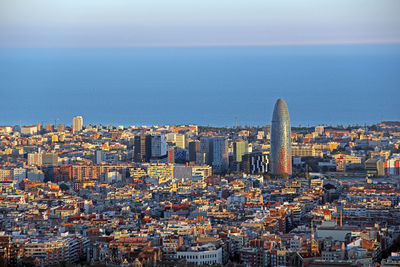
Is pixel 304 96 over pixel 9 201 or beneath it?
over

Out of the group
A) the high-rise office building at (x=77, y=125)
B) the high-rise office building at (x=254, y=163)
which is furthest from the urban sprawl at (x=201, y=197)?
the high-rise office building at (x=77, y=125)

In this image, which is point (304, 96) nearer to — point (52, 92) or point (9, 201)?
point (52, 92)

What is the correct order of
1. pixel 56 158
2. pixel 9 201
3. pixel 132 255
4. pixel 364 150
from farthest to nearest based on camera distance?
pixel 364 150, pixel 56 158, pixel 9 201, pixel 132 255

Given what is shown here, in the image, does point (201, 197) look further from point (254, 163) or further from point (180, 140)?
point (180, 140)

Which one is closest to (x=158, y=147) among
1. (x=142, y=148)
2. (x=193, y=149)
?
(x=142, y=148)

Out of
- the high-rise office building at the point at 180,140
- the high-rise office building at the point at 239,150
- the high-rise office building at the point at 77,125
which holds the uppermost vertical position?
the high-rise office building at the point at 77,125

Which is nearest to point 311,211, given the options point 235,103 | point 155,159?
point 155,159

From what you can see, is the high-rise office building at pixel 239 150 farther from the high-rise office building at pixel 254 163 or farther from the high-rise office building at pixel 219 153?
the high-rise office building at pixel 254 163
